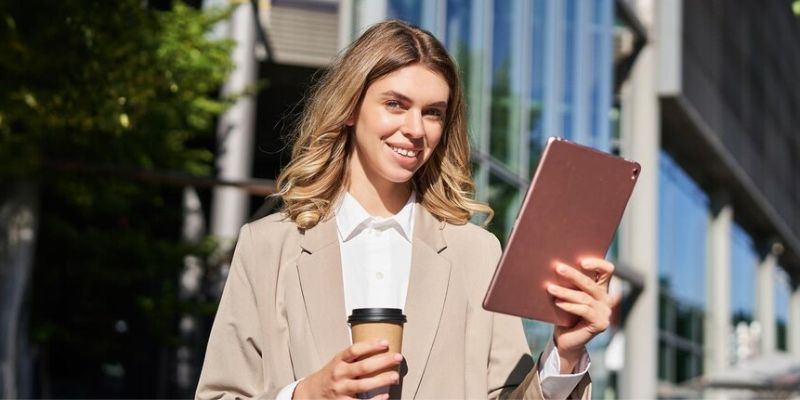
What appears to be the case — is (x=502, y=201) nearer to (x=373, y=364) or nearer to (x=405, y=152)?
(x=405, y=152)

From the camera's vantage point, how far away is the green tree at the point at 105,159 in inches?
324

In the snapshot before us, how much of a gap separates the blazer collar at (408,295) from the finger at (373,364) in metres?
0.32

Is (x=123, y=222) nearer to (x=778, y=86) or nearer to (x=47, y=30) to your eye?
(x=47, y=30)

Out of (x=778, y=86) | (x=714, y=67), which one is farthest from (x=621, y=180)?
(x=778, y=86)

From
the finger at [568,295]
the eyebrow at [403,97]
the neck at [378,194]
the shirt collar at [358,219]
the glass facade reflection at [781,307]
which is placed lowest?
the finger at [568,295]

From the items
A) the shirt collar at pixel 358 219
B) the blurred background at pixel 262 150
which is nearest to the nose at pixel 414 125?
the shirt collar at pixel 358 219

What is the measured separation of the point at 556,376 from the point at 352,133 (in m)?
0.76

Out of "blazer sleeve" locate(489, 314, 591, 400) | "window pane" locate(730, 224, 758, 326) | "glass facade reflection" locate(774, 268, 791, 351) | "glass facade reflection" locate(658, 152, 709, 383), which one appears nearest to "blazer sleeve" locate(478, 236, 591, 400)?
"blazer sleeve" locate(489, 314, 591, 400)

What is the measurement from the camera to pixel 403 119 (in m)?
2.61

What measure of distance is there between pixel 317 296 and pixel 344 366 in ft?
1.26

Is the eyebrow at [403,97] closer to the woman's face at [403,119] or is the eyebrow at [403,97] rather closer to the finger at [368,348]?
the woman's face at [403,119]

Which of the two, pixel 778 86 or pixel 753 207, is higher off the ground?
pixel 778 86

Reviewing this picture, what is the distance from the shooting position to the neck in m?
2.79

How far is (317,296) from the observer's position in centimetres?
262
